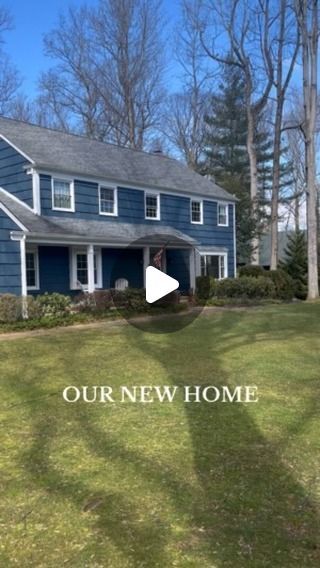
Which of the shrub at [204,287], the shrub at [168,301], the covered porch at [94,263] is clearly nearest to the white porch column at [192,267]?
the covered porch at [94,263]

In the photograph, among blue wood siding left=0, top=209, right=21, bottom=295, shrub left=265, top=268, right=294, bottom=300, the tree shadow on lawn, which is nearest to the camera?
the tree shadow on lawn

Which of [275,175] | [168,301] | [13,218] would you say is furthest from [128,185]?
[275,175]

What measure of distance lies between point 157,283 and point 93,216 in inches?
346

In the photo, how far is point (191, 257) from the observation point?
20609 millimetres

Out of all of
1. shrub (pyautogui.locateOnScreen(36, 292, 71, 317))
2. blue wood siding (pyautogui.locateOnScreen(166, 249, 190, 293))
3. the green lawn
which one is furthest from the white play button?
blue wood siding (pyautogui.locateOnScreen(166, 249, 190, 293))

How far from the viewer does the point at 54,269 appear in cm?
1638

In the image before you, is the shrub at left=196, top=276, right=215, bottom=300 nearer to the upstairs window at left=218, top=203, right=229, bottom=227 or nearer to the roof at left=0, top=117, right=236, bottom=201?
the roof at left=0, top=117, right=236, bottom=201

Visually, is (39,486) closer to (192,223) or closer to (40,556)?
(40,556)

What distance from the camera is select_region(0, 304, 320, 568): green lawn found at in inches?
110

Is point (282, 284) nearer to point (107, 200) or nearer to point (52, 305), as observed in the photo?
point (107, 200)

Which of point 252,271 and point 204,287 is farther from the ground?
point 252,271

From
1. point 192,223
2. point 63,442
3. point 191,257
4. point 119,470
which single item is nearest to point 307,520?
point 119,470

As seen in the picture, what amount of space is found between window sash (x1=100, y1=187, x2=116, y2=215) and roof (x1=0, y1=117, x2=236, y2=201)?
18.0 inches

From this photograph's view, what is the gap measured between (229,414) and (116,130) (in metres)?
31.3
